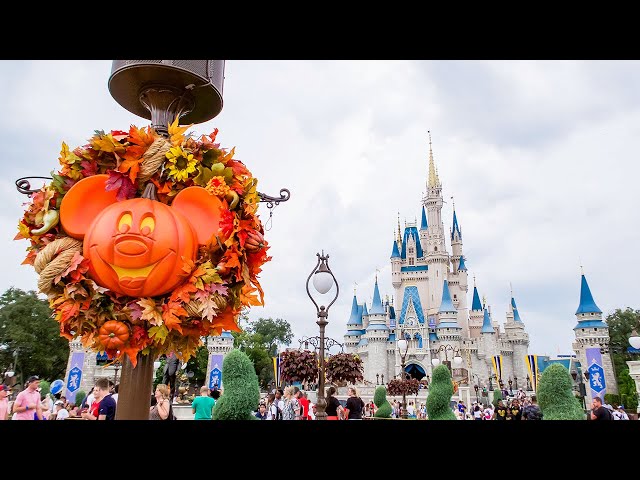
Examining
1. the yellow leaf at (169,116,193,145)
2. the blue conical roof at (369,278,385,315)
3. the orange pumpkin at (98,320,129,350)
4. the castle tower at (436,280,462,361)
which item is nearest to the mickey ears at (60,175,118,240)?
the yellow leaf at (169,116,193,145)

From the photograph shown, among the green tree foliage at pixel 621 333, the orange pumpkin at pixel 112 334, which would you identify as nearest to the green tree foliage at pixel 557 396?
the orange pumpkin at pixel 112 334

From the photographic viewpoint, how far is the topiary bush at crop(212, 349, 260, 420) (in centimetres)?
575

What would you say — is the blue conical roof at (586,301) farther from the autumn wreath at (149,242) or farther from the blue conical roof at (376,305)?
the autumn wreath at (149,242)

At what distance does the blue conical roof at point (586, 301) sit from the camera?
1740 inches

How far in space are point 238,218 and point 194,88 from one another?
140 centimetres

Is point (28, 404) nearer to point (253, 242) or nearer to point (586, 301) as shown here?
point (253, 242)

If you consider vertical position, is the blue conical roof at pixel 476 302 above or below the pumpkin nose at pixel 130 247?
above

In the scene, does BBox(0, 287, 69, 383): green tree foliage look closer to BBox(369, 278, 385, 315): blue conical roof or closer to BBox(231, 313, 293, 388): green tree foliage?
BBox(231, 313, 293, 388): green tree foliage

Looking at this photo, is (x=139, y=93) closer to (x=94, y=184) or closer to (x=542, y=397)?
(x=94, y=184)

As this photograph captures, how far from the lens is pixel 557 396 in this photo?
25.9 ft

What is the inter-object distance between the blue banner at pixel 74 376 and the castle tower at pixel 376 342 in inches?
1507

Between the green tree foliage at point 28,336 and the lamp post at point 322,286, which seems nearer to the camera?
the lamp post at point 322,286
